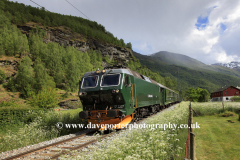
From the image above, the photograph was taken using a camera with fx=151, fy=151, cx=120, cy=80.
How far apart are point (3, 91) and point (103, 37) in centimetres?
9058

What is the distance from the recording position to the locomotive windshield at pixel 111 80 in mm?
8938

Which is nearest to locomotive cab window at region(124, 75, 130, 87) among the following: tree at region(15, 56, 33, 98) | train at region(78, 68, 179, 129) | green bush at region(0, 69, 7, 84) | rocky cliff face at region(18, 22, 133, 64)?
train at region(78, 68, 179, 129)

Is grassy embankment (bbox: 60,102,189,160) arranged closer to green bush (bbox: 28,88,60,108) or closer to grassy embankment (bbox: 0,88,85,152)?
grassy embankment (bbox: 0,88,85,152)

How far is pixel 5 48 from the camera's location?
55188mm

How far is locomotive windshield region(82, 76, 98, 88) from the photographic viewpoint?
9484mm

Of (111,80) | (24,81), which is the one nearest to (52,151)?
(111,80)

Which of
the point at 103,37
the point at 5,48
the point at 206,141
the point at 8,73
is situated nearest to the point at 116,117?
the point at 206,141

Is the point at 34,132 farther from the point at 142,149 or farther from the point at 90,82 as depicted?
the point at 142,149

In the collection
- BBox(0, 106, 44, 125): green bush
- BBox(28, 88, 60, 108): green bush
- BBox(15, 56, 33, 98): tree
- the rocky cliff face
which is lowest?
BBox(0, 106, 44, 125): green bush

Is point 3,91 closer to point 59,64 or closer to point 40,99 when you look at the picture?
point 59,64

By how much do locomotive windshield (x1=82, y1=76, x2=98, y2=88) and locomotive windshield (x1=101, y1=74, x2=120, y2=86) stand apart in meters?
0.56

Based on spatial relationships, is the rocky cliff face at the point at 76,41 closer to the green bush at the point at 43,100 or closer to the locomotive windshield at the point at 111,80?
the green bush at the point at 43,100

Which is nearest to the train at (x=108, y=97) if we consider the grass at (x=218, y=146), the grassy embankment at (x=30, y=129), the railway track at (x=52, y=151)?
the railway track at (x=52, y=151)

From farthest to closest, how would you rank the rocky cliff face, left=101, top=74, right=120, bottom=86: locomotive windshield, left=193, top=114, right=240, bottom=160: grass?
the rocky cliff face
left=101, top=74, right=120, bottom=86: locomotive windshield
left=193, top=114, right=240, bottom=160: grass
